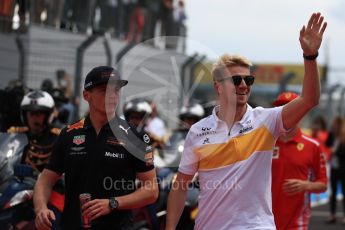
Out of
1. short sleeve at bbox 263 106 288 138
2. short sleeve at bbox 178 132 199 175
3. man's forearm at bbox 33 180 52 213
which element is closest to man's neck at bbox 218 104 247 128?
short sleeve at bbox 263 106 288 138

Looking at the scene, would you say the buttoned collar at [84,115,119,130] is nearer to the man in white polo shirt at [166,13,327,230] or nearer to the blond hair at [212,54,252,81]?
the man in white polo shirt at [166,13,327,230]

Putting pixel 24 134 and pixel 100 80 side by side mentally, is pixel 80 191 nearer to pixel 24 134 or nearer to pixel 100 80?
pixel 100 80

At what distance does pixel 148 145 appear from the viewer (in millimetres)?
5977

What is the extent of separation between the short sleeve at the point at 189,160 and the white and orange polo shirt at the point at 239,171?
43 millimetres

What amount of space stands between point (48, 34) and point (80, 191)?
10487 mm

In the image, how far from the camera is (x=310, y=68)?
5.12 meters

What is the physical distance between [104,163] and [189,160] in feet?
1.81

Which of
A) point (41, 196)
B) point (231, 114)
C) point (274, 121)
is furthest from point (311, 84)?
point (41, 196)

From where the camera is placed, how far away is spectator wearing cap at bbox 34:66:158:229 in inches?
229

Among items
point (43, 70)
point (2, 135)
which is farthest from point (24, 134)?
point (43, 70)

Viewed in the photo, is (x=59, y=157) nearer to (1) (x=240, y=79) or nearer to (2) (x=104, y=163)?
(2) (x=104, y=163)

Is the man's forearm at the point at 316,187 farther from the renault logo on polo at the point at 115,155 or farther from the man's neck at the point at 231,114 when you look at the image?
the renault logo on polo at the point at 115,155

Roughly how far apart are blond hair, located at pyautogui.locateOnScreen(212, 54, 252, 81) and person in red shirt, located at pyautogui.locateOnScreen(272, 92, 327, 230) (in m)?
1.76

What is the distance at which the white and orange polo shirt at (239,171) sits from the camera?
18.2 ft
